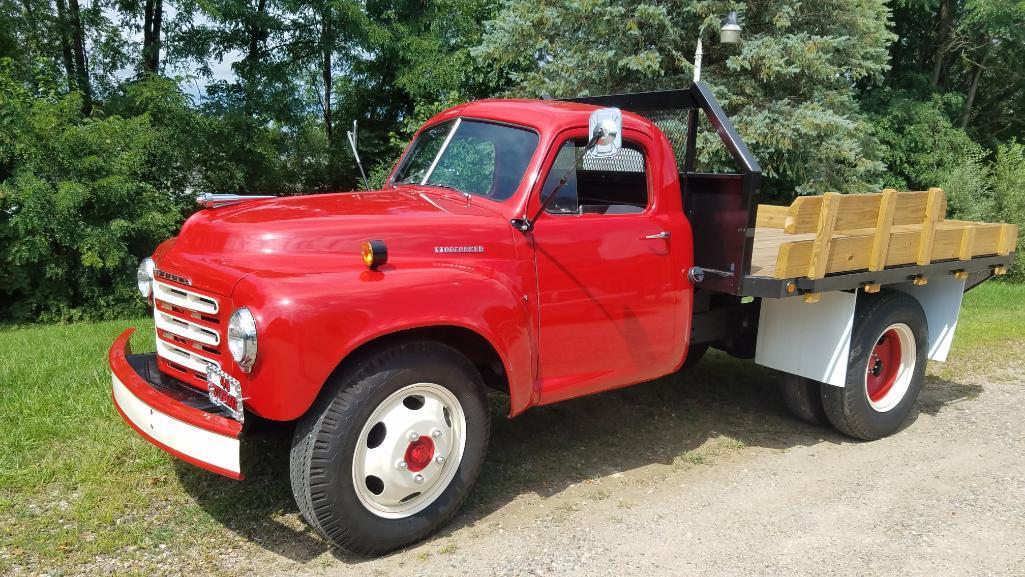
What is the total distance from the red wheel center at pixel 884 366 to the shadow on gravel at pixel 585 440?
42 centimetres

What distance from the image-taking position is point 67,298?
32.2 feet

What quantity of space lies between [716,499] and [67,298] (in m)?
8.62

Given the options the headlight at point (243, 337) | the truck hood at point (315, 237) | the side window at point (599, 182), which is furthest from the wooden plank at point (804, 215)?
the headlight at point (243, 337)

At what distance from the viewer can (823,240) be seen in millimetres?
4574

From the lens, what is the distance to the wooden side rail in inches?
180

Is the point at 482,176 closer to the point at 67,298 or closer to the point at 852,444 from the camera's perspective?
the point at 852,444

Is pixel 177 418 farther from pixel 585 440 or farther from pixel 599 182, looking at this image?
pixel 599 182

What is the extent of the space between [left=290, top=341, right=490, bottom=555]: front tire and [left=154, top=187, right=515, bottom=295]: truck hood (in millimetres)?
501

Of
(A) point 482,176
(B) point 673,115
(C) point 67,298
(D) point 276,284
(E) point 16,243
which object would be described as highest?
(B) point 673,115

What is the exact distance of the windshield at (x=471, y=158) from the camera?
13.9 ft

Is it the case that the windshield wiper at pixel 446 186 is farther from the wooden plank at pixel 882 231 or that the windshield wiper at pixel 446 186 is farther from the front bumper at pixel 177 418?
the wooden plank at pixel 882 231

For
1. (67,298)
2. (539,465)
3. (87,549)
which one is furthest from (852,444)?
(67,298)

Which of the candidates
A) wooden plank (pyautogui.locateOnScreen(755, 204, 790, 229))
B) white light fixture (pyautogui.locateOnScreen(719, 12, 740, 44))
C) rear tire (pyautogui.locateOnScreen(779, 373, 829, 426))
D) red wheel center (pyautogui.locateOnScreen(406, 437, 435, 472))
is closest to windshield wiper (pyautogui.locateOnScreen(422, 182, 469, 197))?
red wheel center (pyautogui.locateOnScreen(406, 437, 435, 472))

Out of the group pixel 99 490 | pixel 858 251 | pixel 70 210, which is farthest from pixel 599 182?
pixel 70 210
